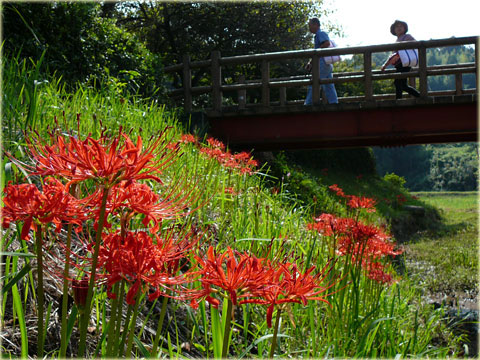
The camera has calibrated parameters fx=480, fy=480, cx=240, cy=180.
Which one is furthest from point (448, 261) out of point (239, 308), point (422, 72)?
point (239, 308)

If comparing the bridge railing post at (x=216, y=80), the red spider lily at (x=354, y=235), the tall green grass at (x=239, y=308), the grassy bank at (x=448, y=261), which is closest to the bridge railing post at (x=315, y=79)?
the bridge railing post at (x=216, y=80)

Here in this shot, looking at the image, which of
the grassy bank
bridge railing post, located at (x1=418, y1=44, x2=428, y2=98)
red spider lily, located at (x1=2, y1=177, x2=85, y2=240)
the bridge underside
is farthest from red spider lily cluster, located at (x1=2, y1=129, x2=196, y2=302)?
bridge railing post, located at (x1=418, y1=44, x2=428, y2=98)

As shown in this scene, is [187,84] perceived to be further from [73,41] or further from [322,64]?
[73,41]

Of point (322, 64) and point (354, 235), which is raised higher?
point (322, 64)

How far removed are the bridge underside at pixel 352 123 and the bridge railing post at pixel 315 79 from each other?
0.18 meters

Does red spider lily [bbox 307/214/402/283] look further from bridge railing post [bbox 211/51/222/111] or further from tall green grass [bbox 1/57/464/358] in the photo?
bridge railing post [bbox 211/51/222/111]

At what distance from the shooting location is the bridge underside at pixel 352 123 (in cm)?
908

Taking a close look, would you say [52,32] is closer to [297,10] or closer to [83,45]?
[83,45]

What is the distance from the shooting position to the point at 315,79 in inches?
374

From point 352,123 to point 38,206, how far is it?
29.0 ft

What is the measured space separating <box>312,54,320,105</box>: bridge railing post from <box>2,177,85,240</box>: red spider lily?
867 cm

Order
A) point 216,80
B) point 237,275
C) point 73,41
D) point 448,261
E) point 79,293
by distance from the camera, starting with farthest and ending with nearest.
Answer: point 448,261
point 216,80
point 73,41
point 79,293
point 237,275

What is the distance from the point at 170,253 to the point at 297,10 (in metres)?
18.3

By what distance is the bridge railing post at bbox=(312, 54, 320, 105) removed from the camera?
9352mm
